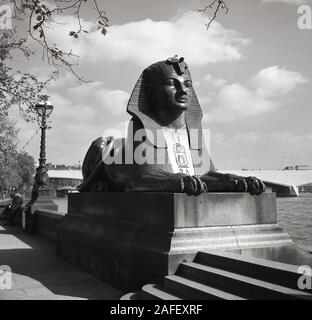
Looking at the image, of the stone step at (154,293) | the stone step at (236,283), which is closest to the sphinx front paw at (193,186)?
the stone step at (236,283)

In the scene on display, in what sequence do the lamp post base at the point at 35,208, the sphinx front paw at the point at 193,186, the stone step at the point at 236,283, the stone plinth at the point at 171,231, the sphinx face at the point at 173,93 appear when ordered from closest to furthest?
the stone step at the point at 236,283 → the stone plinth at the point at 171,231 → the sphinx front paw at the point at 193,186 → the sphinx face at the point at 173,93 → the lamp post base at the point at 35,208

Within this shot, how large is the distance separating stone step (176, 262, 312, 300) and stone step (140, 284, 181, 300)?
0.32 metres

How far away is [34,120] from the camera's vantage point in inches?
371

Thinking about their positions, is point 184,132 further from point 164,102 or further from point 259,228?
point 259,228

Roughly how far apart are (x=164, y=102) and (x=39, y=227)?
30.5 ft

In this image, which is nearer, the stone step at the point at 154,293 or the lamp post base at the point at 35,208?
the stone step at the point at 154,293

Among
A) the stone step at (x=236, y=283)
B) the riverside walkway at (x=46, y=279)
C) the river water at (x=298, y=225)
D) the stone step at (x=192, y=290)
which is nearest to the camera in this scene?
the stone step at (x=236, y=283)

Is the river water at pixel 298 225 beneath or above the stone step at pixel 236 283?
beneath

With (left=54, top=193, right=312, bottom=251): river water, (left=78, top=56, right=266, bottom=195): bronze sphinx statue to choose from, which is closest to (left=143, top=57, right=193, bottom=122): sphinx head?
(left=78, top=56, right=266, bottom=195): bronze sphinx statue

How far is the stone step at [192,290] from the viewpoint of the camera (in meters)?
4.79

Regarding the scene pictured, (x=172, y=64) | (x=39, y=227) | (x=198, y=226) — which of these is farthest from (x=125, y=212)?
(x=39, y=227)

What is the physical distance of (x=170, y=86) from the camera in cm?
743

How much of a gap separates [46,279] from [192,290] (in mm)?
3343

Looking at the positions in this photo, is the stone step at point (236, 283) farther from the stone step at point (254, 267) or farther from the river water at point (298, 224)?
the river water at point (298, 224)
